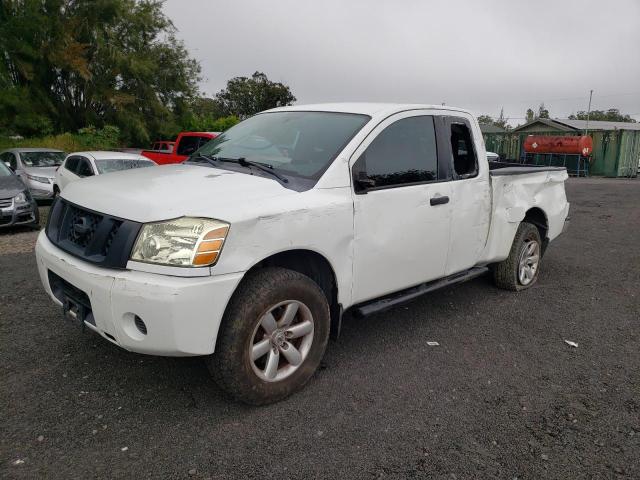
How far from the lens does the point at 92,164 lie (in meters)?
9.80

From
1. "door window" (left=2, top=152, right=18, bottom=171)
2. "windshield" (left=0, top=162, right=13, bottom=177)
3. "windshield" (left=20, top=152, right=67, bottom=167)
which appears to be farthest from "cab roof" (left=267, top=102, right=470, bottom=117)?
"door window" (left=2, top=152, right=18, bottom=171)

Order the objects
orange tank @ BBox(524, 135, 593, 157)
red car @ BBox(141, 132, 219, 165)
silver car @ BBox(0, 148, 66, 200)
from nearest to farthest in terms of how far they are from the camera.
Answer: silver car @ BBox(0, 148, 66, 200) → red car @ BBox(141, 132, 219, 165) → orange tank @ BBox(524, 135, 593, 157)

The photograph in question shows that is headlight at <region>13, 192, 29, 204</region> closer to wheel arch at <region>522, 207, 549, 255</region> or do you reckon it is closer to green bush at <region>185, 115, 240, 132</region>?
wheel arch at <region>522, 207, 549, 255</region>

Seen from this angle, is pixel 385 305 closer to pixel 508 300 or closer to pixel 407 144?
pixel 407 144

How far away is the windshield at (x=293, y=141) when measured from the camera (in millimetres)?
3397

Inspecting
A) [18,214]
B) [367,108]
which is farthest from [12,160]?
[367,108]

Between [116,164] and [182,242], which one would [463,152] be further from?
[116,164]

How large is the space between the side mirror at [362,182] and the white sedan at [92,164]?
25.0 ft

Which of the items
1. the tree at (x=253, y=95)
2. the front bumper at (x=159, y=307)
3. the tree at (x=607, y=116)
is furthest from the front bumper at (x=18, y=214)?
the tree at (x=607, y=116)

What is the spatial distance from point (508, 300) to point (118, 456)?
3.89 m

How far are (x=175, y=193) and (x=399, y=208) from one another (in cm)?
153

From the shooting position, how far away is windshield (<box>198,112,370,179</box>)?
3397 mm

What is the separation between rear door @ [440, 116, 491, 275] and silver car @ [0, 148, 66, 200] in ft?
32.9

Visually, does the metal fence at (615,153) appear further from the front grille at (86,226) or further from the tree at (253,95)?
the tree at (253,95)
